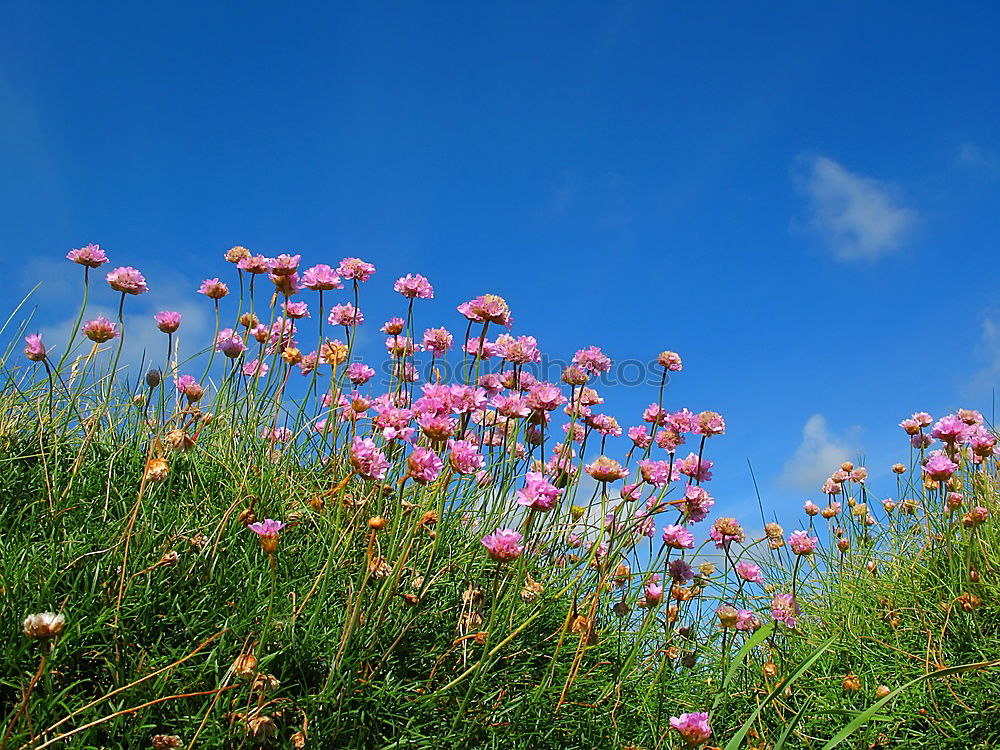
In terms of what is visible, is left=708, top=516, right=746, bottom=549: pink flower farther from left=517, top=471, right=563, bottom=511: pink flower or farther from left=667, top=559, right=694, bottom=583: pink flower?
left=517, top=471, right=563, bottom=511: pink flower

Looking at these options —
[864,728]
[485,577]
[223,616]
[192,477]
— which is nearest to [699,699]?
[864,728]

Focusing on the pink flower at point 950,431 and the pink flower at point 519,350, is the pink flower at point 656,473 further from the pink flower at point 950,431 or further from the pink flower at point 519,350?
the pink flower at point 950,431

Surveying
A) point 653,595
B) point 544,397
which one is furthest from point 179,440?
point 653,595

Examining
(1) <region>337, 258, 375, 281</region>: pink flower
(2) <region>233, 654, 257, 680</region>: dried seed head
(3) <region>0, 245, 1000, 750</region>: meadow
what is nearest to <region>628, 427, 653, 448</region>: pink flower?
(3) <region>0, 245, 1000, 750</region>: meadow

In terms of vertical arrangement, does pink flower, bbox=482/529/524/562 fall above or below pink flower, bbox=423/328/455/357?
below

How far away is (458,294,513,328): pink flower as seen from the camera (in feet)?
10.1

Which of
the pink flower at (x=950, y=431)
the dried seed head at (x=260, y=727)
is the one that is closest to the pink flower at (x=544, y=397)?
the dried seed head at (x=260, y=727)

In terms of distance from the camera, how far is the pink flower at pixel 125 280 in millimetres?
3258

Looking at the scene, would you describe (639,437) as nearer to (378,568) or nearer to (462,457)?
(462,457)

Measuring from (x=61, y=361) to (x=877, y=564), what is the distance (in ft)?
13.9

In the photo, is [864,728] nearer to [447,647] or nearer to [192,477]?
[447,647]

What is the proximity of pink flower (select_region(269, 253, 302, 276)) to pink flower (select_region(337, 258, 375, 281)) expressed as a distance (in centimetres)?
26

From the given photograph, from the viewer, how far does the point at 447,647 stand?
2.44 m

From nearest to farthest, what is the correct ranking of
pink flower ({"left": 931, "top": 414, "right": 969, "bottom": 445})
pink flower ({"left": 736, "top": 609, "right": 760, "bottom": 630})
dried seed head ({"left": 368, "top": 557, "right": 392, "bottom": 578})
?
dried seed head ({"left": 368, "top": 557, "right": 392, "bottom": 578}) < pink flower ({"left": 736, "top": 609, "right": 760, "bottom": 630}) < pink flower ({"left": 931, "top": 414, "right": 969, "bottom": 445})
